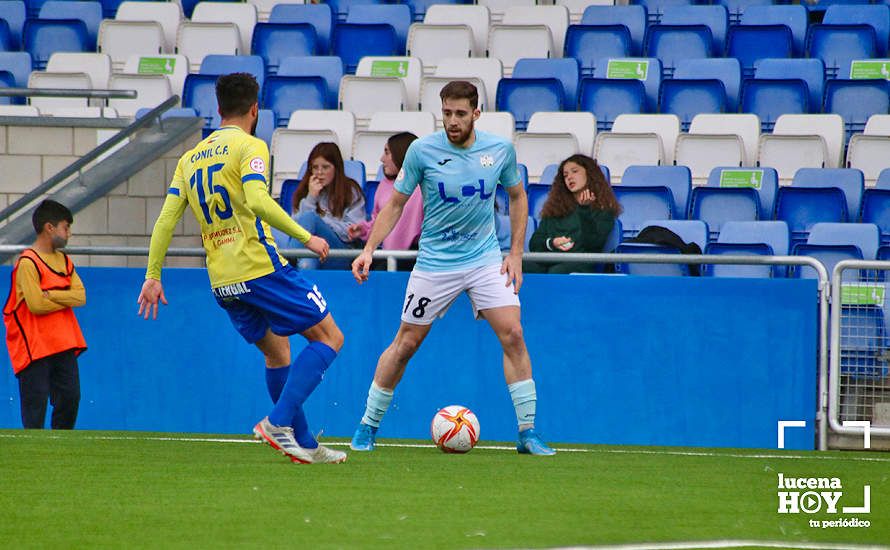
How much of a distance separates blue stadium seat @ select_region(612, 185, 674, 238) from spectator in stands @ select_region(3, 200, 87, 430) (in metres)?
4.54

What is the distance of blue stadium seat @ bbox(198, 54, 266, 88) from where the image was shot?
1494 cm

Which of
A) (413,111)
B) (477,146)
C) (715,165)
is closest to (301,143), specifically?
(413,111)

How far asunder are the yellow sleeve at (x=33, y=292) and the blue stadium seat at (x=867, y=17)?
860cm

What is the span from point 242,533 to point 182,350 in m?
5.36

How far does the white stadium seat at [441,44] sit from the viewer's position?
15.1 meters

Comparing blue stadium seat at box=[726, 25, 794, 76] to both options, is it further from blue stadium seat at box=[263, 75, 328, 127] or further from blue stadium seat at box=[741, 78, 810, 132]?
blue stadium seat at box=[263, 75, 328, 127]

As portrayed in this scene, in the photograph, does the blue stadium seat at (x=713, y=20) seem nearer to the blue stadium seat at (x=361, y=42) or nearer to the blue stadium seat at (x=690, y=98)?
the blue stadium seat at (x=690, y=98)

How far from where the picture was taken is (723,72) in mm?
14125

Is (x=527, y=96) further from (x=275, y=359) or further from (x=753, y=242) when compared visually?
(x=275, y=359)

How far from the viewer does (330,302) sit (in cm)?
998

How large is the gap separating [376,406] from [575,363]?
1863 mm

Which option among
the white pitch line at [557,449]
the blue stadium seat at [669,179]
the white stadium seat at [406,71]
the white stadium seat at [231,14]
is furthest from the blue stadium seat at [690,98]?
the white pitch line at [557,449]

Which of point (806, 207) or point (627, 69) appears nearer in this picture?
point (806, 207)

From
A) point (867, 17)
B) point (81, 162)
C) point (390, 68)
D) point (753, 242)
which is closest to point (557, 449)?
point (753, 242)
